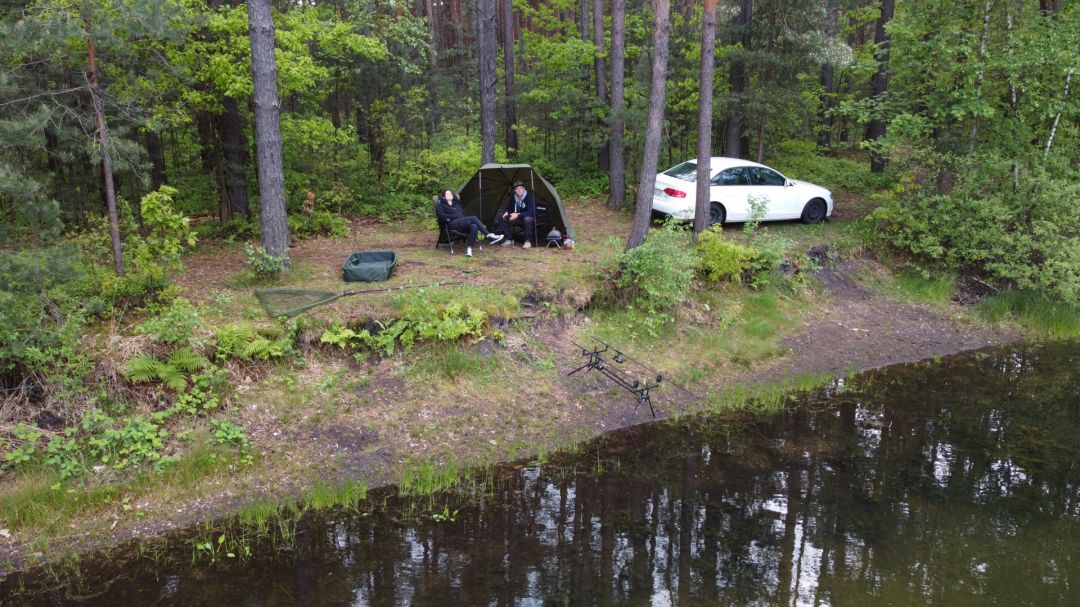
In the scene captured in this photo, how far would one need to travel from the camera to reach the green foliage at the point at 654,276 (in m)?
10.7

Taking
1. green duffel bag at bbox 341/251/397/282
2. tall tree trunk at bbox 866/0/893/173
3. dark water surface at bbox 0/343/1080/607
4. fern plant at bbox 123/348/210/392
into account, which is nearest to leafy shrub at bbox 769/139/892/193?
tall tree trunk at bbox 866/0/893/173

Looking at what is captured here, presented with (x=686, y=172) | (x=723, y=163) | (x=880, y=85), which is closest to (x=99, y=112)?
(x=686, y=172)

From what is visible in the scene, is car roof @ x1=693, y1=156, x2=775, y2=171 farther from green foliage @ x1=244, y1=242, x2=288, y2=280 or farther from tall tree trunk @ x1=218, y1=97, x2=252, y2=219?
tall tree trunk @ x1=218, y1=97, x2=252, y2=219

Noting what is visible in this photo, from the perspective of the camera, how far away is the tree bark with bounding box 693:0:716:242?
11.8m

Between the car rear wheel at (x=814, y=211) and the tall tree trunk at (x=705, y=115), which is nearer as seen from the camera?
the tall tree trunk at (x=705, y=115)

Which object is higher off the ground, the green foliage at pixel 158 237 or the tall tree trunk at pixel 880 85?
the tall tree trunk at pixel 880 85

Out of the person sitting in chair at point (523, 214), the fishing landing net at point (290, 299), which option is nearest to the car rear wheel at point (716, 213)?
the person sitting in chair at point (523, 214)

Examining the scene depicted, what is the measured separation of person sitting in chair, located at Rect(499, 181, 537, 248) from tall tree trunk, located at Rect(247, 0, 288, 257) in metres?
4.01

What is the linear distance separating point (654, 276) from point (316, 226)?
266 inches

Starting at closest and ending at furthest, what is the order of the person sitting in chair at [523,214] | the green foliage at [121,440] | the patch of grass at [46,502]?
the patch of grass at [46,502] < the green foliage at [121,440] < the person sitting in chair at [523,214]

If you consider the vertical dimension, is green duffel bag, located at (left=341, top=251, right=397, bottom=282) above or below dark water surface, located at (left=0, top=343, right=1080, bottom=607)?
above

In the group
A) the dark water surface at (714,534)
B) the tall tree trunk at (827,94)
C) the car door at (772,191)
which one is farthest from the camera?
the tall tree trunk at (827,94)

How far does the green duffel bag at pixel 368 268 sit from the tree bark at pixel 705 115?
567 centimetres

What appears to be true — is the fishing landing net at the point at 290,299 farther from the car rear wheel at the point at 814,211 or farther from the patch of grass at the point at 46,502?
the car rear wheel at the point at 814,211
